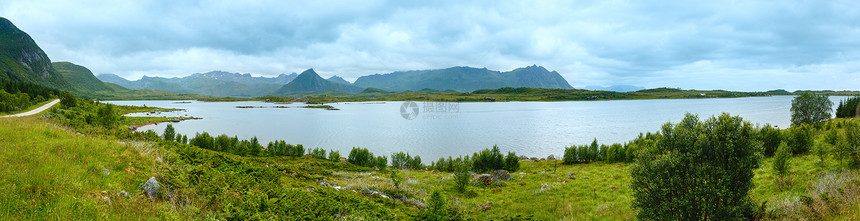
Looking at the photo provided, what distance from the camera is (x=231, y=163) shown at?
15.0 metres

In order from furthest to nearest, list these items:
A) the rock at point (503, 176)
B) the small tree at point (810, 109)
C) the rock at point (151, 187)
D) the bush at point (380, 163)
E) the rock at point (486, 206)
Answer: the small tree at point (810, 109)
the bush at point (380, 163)
the rock at point (503, 176)
the rock at point (486, 206)
the rock at point (151, 187)

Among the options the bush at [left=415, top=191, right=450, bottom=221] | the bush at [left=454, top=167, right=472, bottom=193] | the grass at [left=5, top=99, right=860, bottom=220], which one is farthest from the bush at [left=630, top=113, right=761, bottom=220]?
the bush at [left=454, top=167, right=472, bottom=193]

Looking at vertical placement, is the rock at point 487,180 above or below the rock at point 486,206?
below

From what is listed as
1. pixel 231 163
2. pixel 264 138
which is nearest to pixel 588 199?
pixel 231 163

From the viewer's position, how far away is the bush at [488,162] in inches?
2025

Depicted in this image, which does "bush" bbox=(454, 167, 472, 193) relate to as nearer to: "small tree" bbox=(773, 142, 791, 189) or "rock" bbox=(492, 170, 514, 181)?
"rock" bbox=(492, 170, 514, 181)

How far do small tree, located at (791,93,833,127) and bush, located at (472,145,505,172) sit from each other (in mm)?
105750

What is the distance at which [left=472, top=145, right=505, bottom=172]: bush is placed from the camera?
169ft

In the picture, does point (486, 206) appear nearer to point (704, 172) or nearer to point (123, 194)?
point (704, 172)

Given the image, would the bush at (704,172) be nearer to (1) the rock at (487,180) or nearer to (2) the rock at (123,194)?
(1) the rock at (487,180)

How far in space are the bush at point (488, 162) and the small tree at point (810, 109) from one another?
105750 millimetres

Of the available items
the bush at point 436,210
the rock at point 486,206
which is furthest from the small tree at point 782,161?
the bush at point 436,210

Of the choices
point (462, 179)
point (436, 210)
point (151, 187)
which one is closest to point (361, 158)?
point (462, 179)

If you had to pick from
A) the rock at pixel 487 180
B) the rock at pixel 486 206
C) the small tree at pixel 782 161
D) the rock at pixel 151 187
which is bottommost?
the rock at pixel 487 180
